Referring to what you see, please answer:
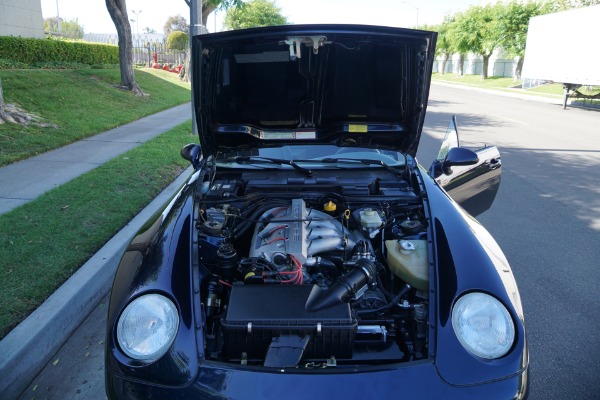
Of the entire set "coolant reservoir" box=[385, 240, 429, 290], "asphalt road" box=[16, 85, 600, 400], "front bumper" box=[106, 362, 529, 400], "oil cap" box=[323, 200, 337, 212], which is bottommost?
"asphalt road" box=[16, 85, 600, 400]

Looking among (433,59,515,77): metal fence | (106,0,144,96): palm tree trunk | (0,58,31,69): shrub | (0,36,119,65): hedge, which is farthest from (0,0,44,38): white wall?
(433,59,515,77): metal fence

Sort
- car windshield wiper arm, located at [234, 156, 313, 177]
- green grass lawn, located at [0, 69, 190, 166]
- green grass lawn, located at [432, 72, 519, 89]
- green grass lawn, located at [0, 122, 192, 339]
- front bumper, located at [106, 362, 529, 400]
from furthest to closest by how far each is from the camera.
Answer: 1. green grass lawn, located at [432, 72, 519, 89]
2. green grass lawn, located at [0, 69, 190, 166]
3. green grass lawn, located at [0, 122, 192, 339]
4. car windshield wiper arm, located at [234, 156, 313, 177]
5. front bumper, located at [106, 362, 529, 400]

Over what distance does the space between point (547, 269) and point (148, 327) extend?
3.85 m

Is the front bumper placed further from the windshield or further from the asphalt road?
the windshield

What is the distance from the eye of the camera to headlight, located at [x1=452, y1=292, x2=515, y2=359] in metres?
2.04

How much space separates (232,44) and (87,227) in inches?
106

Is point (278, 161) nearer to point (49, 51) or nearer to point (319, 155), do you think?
point (319, 155)

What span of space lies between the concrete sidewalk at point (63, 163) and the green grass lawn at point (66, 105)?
0.28m

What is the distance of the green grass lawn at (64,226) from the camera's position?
3.49 m

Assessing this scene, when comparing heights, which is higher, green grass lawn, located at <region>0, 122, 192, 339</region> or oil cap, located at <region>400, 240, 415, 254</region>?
oil cap, located at <region>400, 240, 415, 254</region>

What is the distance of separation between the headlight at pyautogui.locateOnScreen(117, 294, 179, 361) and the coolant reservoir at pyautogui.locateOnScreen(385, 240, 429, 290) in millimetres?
1179

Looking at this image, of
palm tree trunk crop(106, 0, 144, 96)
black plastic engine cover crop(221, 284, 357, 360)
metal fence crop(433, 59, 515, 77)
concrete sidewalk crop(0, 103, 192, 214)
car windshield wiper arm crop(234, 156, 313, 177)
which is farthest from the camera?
metal fence crop(433, 59, 515, 77)

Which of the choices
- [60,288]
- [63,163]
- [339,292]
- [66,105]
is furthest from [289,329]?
[66,105]

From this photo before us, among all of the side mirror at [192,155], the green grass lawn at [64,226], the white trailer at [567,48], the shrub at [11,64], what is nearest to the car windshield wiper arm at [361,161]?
the side mirror at [192,155]
